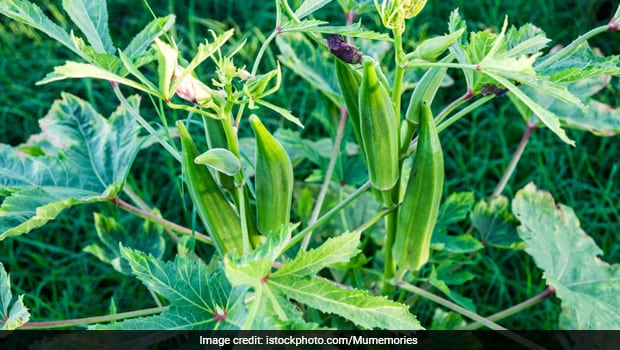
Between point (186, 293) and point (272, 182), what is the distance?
0.85 feet

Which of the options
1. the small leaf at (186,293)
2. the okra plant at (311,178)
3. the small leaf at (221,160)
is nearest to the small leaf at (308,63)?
the okra plant at (311,178)

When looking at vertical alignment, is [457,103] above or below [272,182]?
above

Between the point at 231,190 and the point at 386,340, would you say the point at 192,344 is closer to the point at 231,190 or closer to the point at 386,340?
the point at 231,190

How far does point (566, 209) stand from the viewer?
63.7 inches

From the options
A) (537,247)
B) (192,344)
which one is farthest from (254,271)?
(537,247)

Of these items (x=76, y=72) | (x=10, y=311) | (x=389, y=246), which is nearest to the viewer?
(x=76, y=72)

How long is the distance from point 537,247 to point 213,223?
2.28 feet

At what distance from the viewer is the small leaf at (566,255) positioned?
145 cm

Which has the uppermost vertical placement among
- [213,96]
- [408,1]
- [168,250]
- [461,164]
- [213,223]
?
[408,1]

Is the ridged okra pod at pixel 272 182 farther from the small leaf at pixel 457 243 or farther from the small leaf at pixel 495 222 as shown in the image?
the small leaf at pixel 495 222

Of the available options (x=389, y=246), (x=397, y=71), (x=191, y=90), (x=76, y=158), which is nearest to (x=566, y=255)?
(x=389, y=246)

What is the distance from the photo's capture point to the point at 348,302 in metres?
1.05

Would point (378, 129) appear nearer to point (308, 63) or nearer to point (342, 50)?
point (342, 50)

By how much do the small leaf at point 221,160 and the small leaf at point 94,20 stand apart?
1.05 ft
